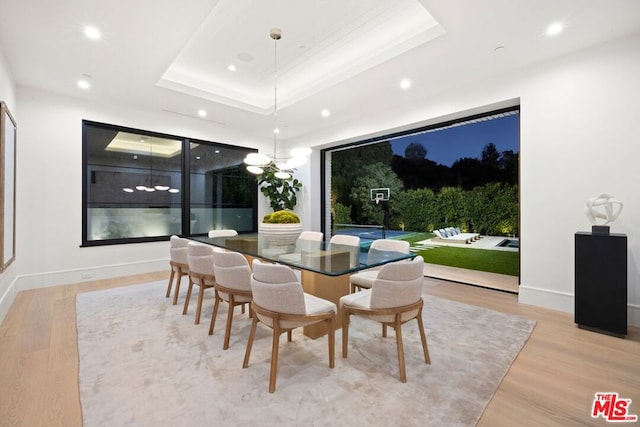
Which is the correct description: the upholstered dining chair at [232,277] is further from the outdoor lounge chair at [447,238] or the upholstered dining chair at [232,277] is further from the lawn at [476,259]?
the outdoor lounge chair at [447,238]

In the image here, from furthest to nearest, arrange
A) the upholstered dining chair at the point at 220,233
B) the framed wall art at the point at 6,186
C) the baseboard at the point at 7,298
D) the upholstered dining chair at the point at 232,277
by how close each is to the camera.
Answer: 1. the upholstered dining chair at the point at 220,233
2. the baseboard at the point at 7,298
3. the framed wall art at the point at 6,186
4. the upholstered dining chair at the point at 232,277

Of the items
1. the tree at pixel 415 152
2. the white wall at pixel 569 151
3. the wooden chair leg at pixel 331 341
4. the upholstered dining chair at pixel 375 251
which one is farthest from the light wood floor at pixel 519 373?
the tree at pixel 415 152

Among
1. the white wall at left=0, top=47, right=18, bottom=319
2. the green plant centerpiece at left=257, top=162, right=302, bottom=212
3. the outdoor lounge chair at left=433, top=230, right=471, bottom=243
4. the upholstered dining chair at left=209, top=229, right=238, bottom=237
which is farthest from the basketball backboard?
the white wall at left=0, top=47, right=18, bottom=319

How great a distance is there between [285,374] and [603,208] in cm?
335

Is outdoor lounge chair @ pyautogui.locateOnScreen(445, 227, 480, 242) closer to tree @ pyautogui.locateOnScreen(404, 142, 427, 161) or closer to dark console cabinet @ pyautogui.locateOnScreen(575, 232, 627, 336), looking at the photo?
tree @ pyautogui.locateOnScreen(404, 142, 427, 161)

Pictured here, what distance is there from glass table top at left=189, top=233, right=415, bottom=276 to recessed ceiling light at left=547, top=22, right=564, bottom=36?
257cm

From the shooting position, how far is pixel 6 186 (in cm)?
326

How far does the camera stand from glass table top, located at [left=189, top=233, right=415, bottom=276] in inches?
87.1

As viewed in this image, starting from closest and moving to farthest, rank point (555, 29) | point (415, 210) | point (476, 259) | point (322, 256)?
point (322, 256)
point (555, 29)
point (476, 259)
point (415, 210)

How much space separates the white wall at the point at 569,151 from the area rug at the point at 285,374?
3.09 ft

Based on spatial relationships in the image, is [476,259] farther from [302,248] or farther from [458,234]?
[302,248]

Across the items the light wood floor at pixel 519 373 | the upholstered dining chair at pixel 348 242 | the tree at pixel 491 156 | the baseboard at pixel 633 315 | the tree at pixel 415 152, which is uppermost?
the tree at pixel 415 152

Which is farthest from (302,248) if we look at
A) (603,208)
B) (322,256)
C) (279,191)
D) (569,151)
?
(279,191)

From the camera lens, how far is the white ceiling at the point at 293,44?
2.59m
